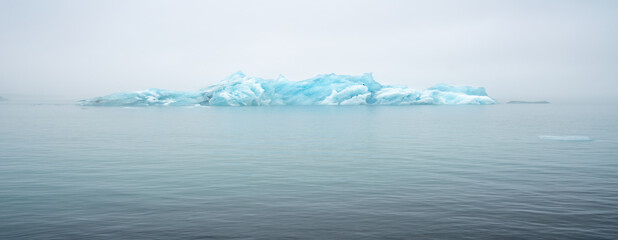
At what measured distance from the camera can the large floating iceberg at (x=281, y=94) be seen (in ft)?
286

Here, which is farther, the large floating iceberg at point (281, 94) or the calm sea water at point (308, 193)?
the large floating iceberg at point (281, 94)

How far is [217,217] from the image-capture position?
9883 mm

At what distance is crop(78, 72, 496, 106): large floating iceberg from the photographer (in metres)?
87.2

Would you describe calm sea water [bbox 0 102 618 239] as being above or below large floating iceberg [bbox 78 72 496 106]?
below

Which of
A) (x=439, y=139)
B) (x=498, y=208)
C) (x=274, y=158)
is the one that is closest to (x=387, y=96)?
(x=439, y=139)

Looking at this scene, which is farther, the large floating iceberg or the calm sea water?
the large floating iceberg

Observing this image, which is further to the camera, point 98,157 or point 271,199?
point 98,157

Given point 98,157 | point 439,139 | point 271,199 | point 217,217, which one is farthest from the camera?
point 439,139

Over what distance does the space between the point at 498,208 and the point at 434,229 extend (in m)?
2.76

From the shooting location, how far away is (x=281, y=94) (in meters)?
95.6

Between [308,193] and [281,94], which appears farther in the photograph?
[281,94]

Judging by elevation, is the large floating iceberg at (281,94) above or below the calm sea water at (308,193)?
above

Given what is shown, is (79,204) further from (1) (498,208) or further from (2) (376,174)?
(1) (498,208)

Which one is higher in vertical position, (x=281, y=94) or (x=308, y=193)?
(x=281, y=94)
